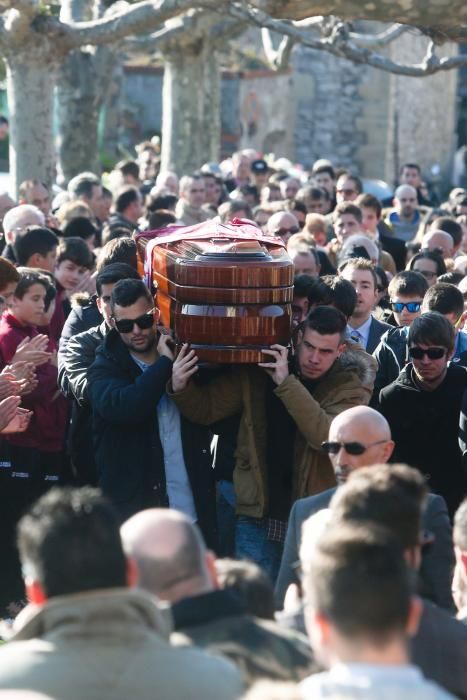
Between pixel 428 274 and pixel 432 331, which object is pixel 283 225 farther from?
pixel 432 331

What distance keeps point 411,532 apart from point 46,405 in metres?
3.38

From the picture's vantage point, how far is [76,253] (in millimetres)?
8539

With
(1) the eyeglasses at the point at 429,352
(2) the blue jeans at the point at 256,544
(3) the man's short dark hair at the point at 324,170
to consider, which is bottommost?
(2) the blue jeans at the point at 256,544

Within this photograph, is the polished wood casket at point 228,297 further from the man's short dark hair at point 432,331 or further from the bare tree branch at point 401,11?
the bare tree branch at point 401,11

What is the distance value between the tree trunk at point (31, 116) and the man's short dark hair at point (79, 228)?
3.57 metres

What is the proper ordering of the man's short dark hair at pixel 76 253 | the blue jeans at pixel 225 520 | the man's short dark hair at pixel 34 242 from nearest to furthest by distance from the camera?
the blue jeans at pixel 225 520 → the man's short dark hair at pixel 76 253 → the man's short dark hair at pixel 34 242

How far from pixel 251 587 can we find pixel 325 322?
2.41 m

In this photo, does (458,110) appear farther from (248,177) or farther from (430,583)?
(430,583)

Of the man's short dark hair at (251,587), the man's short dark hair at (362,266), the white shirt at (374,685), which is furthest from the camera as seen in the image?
the man's short dark hair at (362,266)

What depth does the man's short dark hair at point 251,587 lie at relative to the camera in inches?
154

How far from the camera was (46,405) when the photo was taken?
7.10 meters

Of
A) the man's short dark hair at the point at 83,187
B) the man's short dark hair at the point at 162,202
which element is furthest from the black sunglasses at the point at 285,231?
the man's short dark hair at the point at 83,187

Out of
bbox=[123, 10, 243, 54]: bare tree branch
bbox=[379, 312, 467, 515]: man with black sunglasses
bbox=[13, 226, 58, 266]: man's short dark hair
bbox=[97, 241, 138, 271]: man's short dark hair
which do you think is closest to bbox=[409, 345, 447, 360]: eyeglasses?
bbox=[379, 312, 467, 515]: man with black sunglasses

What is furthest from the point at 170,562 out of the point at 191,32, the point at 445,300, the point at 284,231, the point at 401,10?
the point at 191,32
